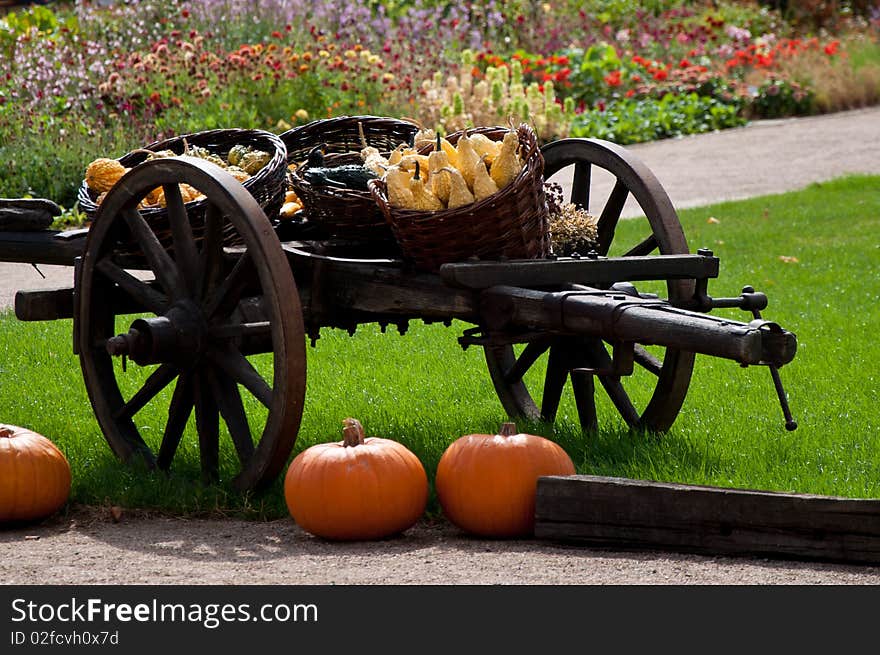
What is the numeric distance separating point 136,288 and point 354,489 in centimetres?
117

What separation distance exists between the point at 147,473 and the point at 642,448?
66.4 inches

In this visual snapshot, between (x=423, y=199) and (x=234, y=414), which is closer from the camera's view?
(x=423, y=199)

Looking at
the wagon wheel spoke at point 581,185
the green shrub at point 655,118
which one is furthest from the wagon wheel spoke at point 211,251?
the green shrub at point 655,118

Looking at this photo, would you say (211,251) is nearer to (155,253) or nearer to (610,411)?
(155,253)

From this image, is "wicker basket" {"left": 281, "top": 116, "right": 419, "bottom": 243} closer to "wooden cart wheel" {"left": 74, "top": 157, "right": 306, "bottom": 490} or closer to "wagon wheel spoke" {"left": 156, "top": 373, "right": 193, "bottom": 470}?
"wooden cart wheel" {"left": 74, "top": 157, "right": 306, "bottom": 490}

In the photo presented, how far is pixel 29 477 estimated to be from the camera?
4414 millimetres

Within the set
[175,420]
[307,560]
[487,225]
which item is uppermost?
[487,225]

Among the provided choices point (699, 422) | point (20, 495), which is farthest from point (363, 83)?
point (20, 495)

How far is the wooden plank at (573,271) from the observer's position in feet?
14.0

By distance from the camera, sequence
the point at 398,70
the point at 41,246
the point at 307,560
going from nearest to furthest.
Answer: the point at 307,560 < the point at 41,246 < the point at 398,70

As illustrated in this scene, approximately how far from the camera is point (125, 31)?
14.6m

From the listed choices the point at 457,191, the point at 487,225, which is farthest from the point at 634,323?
the point at 457,191

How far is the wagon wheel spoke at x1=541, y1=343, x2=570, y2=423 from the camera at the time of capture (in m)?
5.23

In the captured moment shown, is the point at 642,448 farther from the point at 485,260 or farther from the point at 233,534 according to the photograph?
the point at 233,534
